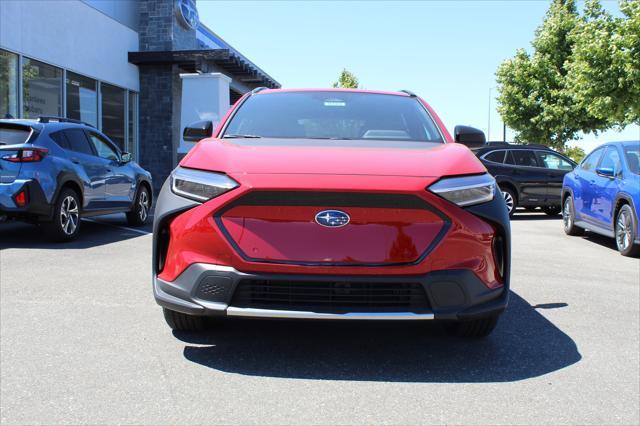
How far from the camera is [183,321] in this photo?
3.88m

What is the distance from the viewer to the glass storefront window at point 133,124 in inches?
818

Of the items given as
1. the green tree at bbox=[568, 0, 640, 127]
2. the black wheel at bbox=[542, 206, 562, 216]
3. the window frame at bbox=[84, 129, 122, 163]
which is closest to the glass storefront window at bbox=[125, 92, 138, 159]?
the window frame at bbox=[84, 129, 122, 163]

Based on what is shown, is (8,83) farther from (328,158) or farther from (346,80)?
(346,80)

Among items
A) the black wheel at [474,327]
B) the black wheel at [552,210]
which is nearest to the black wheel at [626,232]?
the black wheel at [474,327]

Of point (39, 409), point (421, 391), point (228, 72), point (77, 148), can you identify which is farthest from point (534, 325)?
point (228, 72)

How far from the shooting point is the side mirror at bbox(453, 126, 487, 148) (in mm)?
4693

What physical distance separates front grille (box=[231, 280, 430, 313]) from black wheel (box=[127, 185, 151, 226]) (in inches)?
318

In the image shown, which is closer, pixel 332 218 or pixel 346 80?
pixel 332 218

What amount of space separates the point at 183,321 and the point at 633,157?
23.9 feet

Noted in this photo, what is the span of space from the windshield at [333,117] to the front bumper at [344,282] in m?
1.25

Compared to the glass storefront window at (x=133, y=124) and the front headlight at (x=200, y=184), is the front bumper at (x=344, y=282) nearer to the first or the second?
the front headlight at (x=200, y=184)

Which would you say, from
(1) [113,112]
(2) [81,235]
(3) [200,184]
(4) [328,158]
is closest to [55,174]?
(2) [81,235]

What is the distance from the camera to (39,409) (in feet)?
9.46

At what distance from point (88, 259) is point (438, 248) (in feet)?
16.3
